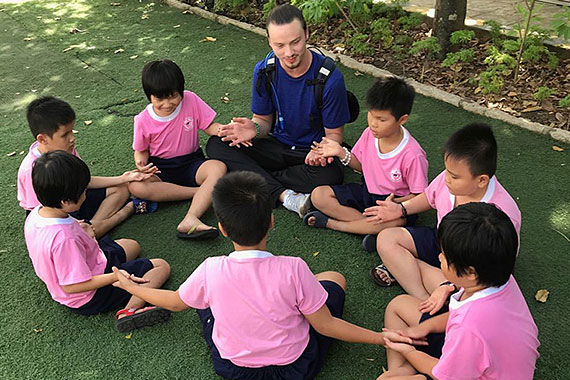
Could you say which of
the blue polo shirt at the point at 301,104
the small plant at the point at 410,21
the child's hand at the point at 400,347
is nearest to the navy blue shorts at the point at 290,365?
the child's hand at the point at 400,347

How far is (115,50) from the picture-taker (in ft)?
22.5

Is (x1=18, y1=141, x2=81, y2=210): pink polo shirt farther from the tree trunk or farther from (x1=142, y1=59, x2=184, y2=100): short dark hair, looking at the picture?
the tree trunk

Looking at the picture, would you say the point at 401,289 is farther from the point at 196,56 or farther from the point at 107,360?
the point at 196,56

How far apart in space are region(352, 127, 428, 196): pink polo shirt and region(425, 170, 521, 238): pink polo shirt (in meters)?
0.22

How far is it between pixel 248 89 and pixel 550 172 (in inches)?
117

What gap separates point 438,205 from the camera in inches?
112

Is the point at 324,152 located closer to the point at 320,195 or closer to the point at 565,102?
the point at 320,195

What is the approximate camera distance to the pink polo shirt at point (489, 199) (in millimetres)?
2533

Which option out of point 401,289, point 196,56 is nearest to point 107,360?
point 401,289

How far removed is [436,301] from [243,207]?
3.55 feet

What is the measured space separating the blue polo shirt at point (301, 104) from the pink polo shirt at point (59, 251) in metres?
1.70

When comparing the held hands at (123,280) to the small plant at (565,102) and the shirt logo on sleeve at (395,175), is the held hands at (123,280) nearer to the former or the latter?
the shirt logo on sleeve at (395,175)

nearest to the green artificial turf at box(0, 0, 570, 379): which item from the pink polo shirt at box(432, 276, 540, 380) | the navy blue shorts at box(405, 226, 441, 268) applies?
the navy blue shorts at box(405, 226, 441, 268)

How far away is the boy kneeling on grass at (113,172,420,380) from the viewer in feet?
6.84
